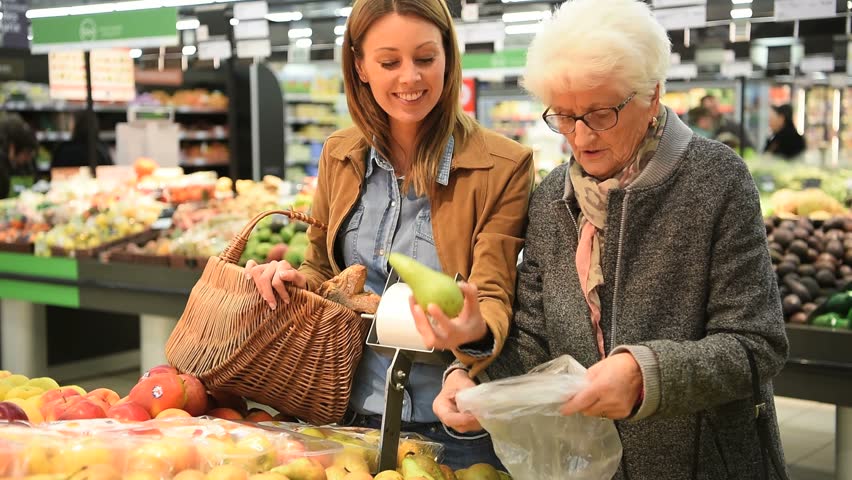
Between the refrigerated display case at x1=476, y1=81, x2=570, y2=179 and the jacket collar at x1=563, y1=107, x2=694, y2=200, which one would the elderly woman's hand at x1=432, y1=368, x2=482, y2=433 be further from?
the refrigerated display case at x1=476, y1=81, x2=570, y2=179

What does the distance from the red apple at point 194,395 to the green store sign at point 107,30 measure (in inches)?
227

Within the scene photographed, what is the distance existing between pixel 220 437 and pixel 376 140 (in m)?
0.75

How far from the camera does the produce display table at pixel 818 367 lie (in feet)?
11.7

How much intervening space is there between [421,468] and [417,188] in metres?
0.61

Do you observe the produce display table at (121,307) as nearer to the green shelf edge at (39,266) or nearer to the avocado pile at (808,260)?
the green shelf edge at (39,266)

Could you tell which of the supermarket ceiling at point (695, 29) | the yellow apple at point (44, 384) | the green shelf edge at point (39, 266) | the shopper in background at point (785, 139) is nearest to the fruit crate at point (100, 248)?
the green shelf edge at point (39, 266)

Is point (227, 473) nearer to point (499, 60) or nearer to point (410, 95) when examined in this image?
point (410, 95)

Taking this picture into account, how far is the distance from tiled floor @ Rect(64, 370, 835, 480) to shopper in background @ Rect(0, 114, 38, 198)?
3282 mm

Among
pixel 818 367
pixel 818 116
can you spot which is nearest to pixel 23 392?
pixel 818 367

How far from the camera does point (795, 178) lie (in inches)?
283

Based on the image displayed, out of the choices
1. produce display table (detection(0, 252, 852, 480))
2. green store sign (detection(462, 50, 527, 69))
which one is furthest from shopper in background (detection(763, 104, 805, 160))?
produce display table (detection(0, 252, 852, 480))

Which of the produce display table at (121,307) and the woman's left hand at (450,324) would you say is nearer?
the woman's left hand at (450,324)

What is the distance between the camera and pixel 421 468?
172 cm

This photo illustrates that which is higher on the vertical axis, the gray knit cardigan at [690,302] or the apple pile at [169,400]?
the gray knit cardigan at [690,302]
